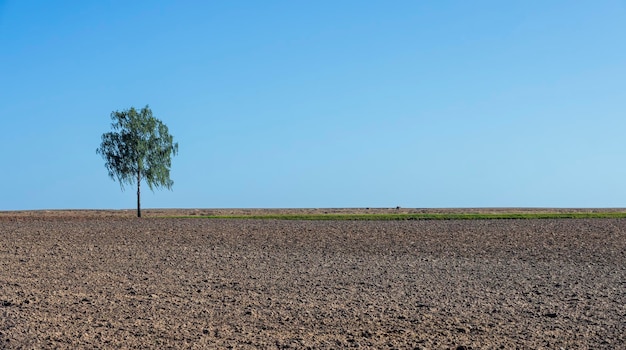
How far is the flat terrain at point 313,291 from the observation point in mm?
9328

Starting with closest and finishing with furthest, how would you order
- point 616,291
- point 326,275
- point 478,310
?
point 478,310 < point 616,291 < point 326,275

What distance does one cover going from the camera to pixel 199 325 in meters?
9.92

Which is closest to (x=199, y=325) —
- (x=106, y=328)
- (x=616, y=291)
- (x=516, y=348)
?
(x=106, y=328)

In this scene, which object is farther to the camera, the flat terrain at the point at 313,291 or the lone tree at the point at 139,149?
the lone tree at the point at 139,149

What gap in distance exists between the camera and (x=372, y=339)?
9102mm

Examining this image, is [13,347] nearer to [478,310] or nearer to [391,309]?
[391,309]

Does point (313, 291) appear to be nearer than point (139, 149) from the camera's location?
Yes

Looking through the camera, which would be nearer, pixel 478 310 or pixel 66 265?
pixel 478 310

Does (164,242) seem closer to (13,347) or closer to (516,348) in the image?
(13,347)

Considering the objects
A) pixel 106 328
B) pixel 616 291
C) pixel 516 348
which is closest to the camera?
pixel 516 348

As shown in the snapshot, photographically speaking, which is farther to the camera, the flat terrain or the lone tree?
the lone tree

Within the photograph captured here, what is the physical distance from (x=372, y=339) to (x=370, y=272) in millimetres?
6143

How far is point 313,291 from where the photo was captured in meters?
12.7

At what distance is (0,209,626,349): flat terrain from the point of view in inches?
367
